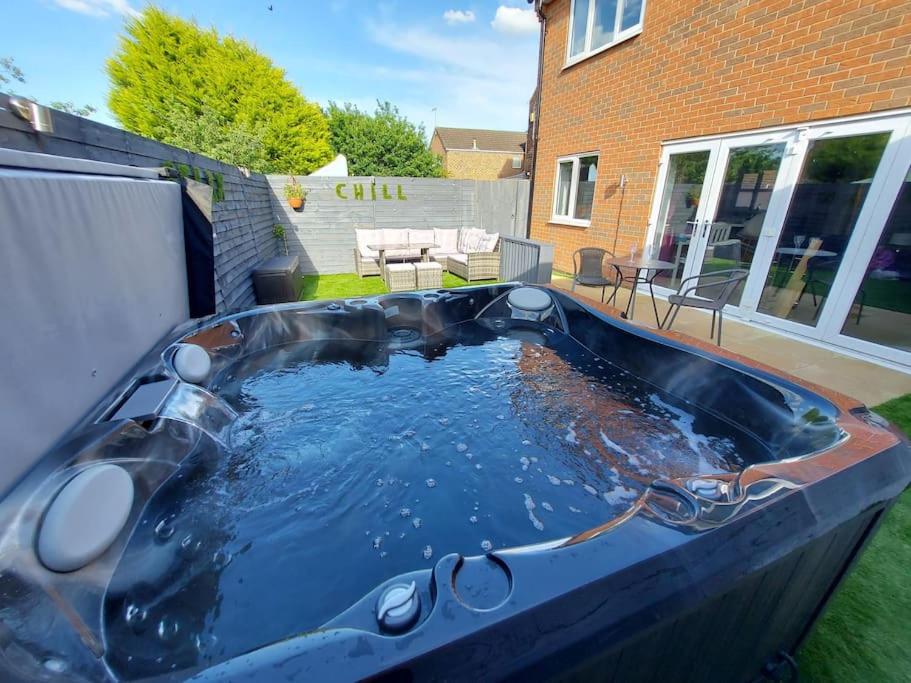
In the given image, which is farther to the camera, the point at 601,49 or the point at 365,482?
the point at 601,49

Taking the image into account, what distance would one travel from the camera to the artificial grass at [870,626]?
1172 mm

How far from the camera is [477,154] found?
62.7 ft

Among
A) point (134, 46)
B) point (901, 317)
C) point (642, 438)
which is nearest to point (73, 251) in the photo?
point (642, 438)

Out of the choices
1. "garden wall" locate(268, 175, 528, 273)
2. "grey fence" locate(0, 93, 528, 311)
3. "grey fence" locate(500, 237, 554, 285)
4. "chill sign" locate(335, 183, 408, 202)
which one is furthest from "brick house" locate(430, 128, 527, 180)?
"grey fence" locate(500, 237, 554, 285)

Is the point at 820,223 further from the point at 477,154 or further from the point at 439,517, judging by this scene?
the point at 477,154

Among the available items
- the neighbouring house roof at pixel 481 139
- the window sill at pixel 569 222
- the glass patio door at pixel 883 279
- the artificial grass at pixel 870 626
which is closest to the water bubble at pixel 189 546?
the artificial grass at pixel 870 626

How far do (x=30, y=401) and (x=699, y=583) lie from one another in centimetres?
197

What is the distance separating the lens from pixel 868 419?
1387 mm

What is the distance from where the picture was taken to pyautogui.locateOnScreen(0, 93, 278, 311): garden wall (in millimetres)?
1705

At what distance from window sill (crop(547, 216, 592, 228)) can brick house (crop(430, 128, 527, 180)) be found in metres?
12.6

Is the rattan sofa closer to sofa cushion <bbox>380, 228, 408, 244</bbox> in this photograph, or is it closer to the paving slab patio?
sofa cushion <bbox>380, 228, 408, 244</bbox>

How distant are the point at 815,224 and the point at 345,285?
589 centimetres

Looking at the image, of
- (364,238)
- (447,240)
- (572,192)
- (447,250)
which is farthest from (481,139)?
(572,192)

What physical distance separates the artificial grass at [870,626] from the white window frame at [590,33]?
18.4ft
